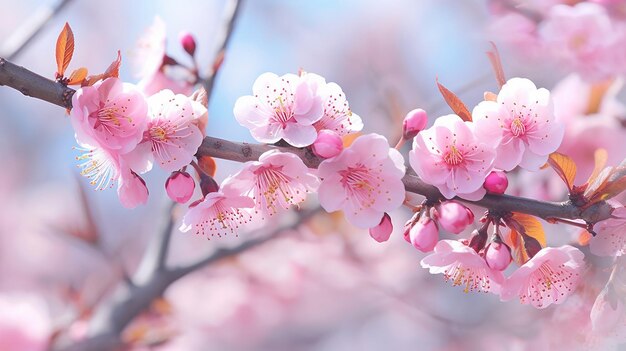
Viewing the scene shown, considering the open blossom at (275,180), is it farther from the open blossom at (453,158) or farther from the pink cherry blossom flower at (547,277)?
the pink cherry blossom flower at (547,277)

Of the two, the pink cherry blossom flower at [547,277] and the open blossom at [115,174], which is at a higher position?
the open blossom at [115,174]

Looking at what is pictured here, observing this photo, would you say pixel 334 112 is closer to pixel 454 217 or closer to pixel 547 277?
Answer: pixel 454 217

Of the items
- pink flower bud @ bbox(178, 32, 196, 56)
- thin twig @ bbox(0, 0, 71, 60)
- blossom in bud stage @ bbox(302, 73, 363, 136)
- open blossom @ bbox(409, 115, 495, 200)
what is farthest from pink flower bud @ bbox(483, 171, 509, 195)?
thin twig @ bbox(0, 0, 71, 60)

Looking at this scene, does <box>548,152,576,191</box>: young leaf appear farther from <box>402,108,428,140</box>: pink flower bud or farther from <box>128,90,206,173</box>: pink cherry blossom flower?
<box>128,90,206,173</box>: pink cherry blossom flower

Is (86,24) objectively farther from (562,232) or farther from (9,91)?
(562,232)

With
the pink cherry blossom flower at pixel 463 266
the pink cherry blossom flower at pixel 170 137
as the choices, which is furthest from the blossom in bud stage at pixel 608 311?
the pink cherry blossom flower at pixel 170 137

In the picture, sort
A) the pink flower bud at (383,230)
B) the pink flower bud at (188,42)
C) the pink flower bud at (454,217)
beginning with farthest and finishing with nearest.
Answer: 1. the pink flower bud at (188,42)
2. the pink flower bud at (383,230)
3. the pink flower bud at (454,217)

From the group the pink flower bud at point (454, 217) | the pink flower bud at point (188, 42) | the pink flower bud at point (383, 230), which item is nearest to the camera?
the pink flower bud at point (454, 217)
